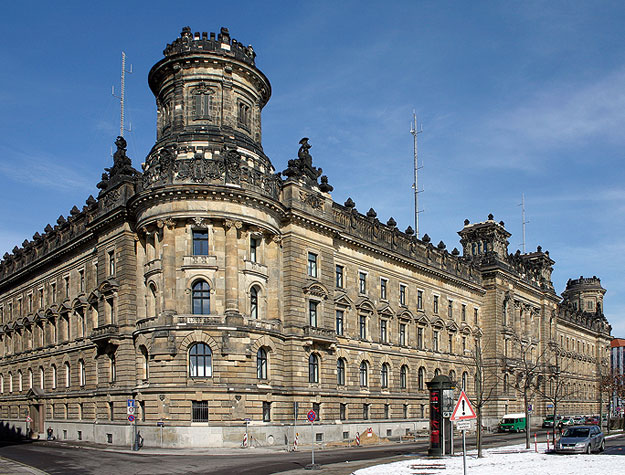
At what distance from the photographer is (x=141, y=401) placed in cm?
4334

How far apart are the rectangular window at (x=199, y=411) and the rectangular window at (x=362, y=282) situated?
1879cm

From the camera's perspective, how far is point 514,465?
1105 inches

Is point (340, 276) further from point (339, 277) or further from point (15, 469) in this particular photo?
point (15, 469)

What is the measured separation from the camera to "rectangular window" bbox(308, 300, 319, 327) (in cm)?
4900

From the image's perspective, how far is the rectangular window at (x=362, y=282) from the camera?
2199 inches

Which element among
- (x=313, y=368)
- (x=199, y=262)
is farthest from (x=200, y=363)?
(x=313, y=368)

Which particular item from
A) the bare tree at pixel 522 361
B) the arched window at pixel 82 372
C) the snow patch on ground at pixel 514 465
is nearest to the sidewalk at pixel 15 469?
the snow patch on ground at pixel 514 465

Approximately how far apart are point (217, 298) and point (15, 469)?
54.8 feet

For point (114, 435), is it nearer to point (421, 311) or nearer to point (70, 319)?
point (70, 319)

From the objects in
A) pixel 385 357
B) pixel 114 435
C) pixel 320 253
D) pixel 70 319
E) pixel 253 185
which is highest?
pixel 253 185

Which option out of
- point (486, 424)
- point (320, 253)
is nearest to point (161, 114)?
point (320, 253)

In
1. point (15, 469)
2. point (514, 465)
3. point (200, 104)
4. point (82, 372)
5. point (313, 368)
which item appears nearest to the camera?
point (514, 465)

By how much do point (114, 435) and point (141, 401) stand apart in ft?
14.4

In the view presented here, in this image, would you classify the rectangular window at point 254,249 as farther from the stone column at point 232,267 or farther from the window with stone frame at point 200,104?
the window with stone frame at point 200,104
